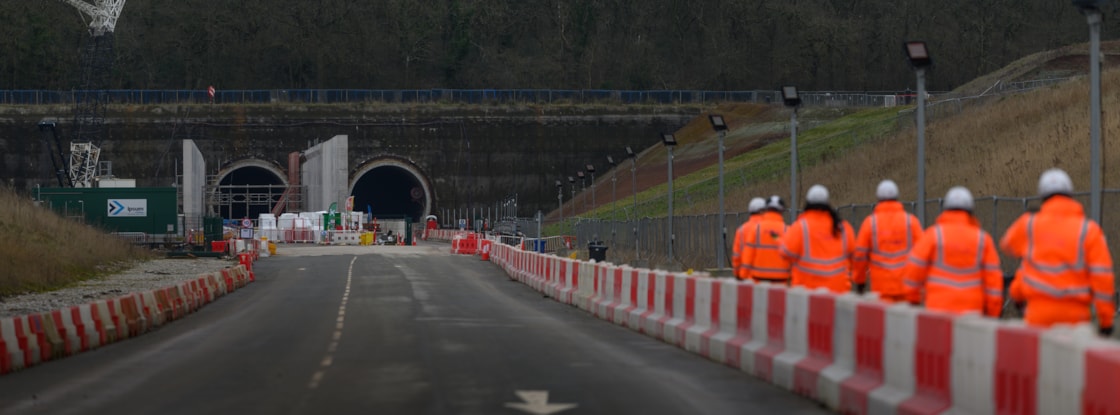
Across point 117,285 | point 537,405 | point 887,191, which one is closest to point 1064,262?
point 887,191

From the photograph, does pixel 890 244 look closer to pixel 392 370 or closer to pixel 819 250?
pixel 819 250

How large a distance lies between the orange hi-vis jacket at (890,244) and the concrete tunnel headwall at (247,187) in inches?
3692

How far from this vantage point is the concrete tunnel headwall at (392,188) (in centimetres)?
11038

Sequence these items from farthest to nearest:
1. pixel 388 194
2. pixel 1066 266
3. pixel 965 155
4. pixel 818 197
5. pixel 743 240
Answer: pixel 388 194, pixel 965 155, pixel 743 240, pixel 818 197, pixel 1066 266

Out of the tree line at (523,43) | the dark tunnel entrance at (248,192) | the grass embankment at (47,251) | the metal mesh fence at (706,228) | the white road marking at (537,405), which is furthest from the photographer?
the tree line at (523,43)

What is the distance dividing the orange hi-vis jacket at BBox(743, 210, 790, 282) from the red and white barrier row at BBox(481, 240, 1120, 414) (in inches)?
14.1

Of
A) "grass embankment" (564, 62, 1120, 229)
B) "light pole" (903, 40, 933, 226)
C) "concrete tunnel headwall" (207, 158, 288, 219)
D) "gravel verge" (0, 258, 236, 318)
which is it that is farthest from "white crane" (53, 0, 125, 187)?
"light pole" (903, 40, 933, 226)

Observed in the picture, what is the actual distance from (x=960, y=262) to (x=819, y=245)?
12.4 ft

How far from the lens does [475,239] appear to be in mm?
74188

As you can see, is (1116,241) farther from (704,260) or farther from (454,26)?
(454,26)

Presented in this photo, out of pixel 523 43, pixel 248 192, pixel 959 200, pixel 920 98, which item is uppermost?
pixel 523 43

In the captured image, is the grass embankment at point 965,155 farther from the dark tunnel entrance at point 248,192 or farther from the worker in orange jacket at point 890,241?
the dark tunnel entrance at point 248,192

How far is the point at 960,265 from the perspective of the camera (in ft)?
40.7

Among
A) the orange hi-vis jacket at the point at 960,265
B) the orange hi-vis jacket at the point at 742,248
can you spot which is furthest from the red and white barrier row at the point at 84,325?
the orange hi-vis jacket at the point at 960,265
